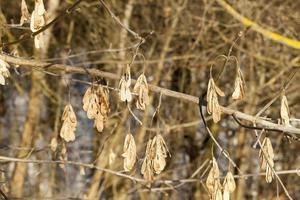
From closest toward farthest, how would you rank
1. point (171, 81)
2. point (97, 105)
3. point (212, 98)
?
point (212, 98)
point (97, 105)
point (171, 81)

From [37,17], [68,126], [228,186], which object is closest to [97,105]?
[68,126]

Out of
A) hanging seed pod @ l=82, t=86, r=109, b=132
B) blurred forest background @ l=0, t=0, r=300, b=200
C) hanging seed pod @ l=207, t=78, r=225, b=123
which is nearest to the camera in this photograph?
hanging seed pod @ l=207, t=78, r=225, b=123

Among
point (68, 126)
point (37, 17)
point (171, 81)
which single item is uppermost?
point (171, 81)

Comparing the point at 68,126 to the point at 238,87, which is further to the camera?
the point at 68,126

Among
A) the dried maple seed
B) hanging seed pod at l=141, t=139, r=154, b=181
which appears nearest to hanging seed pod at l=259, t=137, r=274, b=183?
hanging seed pod at l=141, t=139, r=154, b=181

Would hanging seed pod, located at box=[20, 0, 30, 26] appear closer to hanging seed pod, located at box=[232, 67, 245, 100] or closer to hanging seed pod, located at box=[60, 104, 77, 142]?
hanging seed pod, located at box=[60, 104, 77, 142]

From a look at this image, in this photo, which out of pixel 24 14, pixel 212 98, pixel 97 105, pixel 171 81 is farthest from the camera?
pixel 171 81

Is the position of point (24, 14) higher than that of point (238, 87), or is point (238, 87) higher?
point (24, 14)

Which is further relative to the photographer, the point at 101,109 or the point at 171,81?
the point at 171,81

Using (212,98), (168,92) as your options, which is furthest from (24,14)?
(212,98)

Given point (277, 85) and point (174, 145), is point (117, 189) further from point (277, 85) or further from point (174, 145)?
point (277, 85)

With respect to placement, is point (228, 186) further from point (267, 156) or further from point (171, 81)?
point (171, 81)

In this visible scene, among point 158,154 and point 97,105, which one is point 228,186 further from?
point 97,105

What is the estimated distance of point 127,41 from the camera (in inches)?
208
